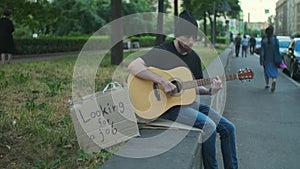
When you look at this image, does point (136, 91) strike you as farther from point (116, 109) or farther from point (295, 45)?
point (295, 45)

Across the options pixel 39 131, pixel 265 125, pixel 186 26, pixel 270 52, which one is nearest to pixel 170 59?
pixel 186 26

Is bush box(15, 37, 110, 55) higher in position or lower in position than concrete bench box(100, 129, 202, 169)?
higher

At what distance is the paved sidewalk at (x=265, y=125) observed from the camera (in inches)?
213

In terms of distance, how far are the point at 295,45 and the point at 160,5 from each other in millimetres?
5941

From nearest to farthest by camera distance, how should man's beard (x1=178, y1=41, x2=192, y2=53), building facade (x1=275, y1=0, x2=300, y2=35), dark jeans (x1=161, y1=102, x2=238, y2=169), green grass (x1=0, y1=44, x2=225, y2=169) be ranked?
green grass (x1=0, y1=44, x2=225, y2=169)
dark jeans (x1=161, y1=102, x2=238, y2=169)
man's beard (x1=178, y1=41, x2=192, y2=53)
building facade (x1=275, y1=0, x2=300, y2=35)

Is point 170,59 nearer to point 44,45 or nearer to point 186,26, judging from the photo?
point 186,26

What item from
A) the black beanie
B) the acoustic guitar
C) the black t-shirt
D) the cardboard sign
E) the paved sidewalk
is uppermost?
the black beanie

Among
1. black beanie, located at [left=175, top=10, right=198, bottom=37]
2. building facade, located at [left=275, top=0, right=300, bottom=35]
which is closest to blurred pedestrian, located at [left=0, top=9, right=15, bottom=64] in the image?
black beanie, located at [left=175, top=10, right=198, bottom=37]

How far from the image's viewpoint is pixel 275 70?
11.9 meters

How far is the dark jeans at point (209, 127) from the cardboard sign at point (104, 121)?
15.2 inches

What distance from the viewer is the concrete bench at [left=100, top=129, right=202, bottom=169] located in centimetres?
336

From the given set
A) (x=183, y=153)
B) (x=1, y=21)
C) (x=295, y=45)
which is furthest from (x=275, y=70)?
(x=183, y=153)

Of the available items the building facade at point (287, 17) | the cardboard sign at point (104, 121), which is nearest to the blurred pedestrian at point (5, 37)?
the cardboard sign at point (104, 121)

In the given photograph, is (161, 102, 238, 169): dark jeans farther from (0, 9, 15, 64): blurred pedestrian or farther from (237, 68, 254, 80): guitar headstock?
(0, 9, 15, 64): blurred pedestrian
